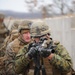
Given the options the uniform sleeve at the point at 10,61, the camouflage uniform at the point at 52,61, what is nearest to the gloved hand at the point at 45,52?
the camouflage uniform at the point at 52,61

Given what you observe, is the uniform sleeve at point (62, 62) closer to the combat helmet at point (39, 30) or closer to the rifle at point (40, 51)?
the rifle at point (40, 51)

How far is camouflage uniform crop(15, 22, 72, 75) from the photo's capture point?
4438 millimetres

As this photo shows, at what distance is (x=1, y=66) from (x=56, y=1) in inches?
210

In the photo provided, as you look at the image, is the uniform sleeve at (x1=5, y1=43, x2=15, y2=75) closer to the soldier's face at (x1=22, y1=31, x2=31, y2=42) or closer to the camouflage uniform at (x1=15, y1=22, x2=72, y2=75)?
the soldier's face at (x1=22, y1=31, x2=31, y2=42)

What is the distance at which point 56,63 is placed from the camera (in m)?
4.43

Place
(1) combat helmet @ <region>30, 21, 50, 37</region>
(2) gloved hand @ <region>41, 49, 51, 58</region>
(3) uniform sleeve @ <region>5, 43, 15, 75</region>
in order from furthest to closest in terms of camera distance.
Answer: (3) uniform sleeve @ <region>5, 43, 15, 75</region> < (1) combat helmet @ <region>30, 21, 50, 37</region> < (2) gloved hand @ <region>41, 49, 51, 58</region>

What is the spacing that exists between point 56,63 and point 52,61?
0.17ft

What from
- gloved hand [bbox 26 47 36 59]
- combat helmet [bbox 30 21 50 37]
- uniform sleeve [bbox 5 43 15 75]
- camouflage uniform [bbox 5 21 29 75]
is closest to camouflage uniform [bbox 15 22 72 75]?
combat helmet [bbox 30 21 50 37]

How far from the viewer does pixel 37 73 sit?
4625 millimetres

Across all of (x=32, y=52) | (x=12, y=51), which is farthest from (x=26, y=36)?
(x=32, y=52)

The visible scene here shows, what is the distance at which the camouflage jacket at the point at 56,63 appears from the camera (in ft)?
14.5

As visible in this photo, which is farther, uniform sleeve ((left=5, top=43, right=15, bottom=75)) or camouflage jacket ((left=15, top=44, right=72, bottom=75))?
uniform sleeve ((left=5, top=43, right=15, bottom=75))

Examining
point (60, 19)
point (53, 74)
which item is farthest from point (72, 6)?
point (53, 74)

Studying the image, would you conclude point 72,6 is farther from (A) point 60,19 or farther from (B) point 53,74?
(B) point 53,74
